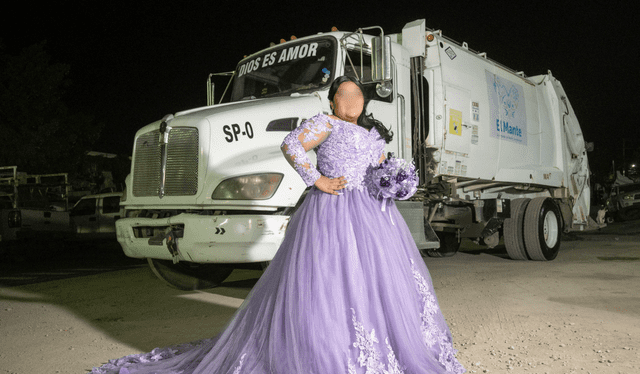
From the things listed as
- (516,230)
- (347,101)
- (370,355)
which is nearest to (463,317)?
(370,355)

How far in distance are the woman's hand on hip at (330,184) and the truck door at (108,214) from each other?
13.5 m

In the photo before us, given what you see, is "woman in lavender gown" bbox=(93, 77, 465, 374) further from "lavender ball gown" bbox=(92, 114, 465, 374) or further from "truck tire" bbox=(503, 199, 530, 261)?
"truck tire" bbox=(503, 199, 530, 261)

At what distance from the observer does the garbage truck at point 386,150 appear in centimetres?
543

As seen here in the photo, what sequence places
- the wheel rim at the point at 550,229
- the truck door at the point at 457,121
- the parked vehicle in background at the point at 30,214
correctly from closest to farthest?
the truck door at the point at 457,121
the wheel rim at the point at 550,229
the parked vehicle in background at the point at 30,214

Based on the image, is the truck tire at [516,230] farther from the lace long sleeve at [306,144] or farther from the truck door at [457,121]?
the lace long sleeve at [306,144]

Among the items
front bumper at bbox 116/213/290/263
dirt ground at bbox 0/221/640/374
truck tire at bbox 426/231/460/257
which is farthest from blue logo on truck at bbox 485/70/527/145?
front bumper at bbox 116/213/290/263

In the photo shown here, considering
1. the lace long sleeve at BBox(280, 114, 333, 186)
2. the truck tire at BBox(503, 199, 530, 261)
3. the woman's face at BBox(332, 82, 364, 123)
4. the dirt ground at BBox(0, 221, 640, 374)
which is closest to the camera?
the lace long sleeve at BBox(280, 114, 333, 186)

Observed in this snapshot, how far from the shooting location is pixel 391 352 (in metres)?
3.04

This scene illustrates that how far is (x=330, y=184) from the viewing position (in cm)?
330

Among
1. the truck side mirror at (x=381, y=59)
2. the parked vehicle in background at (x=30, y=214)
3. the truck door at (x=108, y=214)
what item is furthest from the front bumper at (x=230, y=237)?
the truck door at (x=108, y=214)

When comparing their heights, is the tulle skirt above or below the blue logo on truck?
below

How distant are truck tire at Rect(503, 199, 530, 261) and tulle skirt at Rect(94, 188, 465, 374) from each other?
6329 mm

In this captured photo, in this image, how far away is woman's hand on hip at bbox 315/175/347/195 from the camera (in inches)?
130

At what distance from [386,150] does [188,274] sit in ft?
9.68
